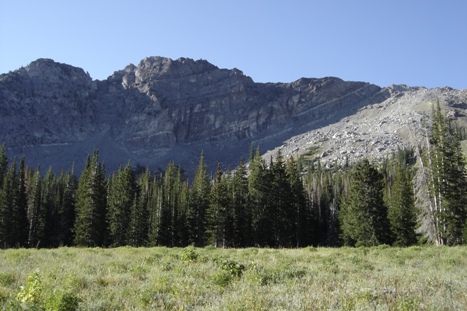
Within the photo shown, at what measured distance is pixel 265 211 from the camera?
5453 cm

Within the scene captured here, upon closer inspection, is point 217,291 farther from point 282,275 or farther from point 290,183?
point 290,183

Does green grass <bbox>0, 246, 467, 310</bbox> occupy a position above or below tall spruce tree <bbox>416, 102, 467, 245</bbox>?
below

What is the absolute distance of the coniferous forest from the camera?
4328 cm

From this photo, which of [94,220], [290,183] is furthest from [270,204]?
[94,220]

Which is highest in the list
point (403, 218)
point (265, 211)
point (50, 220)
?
point (265, 211)

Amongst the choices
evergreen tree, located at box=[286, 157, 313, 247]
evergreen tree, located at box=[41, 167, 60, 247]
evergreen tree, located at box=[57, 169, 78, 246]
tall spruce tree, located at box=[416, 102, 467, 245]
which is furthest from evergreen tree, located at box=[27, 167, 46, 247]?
tall spruce tree, located at box=[416, 102, 467, 245]

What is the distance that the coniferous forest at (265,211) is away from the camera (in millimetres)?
43281

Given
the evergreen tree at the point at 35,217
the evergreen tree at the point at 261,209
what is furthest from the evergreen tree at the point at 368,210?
the evergreen tree at the point at 35,217

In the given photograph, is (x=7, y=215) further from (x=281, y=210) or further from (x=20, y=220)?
(x=281, y=210)

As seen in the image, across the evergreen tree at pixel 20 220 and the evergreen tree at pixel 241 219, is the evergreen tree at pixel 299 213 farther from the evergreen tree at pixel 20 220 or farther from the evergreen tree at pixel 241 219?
the evergreen tree at pixel 20 220

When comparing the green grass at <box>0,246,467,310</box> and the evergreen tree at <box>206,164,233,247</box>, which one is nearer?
the green grass at <box>0,246,467,310</box>

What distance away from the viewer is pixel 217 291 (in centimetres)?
915

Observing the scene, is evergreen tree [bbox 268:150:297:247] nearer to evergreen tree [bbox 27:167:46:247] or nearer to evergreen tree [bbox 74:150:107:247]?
evergreen tree [bbox 74:150:107:247]

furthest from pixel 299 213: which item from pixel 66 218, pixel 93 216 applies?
pixel 66 218
